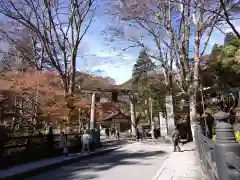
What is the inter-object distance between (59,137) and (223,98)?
16.9m

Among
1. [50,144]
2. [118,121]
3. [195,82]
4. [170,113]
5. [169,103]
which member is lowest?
[50,144]

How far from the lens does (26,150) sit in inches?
541

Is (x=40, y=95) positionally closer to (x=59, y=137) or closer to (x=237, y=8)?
(x=59, y=137)

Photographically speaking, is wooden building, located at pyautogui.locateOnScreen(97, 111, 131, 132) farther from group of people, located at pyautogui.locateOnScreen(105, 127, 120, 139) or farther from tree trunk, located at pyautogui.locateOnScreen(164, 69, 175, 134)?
tree trunk, located at pyautogui.locateOnScreen(164, 69, 175, 134)

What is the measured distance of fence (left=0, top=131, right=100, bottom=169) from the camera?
12.2 m

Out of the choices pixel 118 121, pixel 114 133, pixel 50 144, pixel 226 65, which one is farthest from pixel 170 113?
pixel 118 121

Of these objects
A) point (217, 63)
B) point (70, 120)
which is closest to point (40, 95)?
point (70, 120)

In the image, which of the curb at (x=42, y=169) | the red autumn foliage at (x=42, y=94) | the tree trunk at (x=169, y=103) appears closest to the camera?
the curb at (x=42, y=169)

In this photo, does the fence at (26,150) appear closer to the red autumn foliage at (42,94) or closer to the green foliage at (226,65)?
the red autumn foliage at (42,94)

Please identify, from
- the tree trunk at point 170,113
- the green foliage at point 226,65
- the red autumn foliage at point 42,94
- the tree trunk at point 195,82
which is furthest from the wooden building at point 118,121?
the tree trunk at point 195,82

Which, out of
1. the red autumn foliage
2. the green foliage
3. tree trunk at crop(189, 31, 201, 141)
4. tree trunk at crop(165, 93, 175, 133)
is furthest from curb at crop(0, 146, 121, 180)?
the green foliage

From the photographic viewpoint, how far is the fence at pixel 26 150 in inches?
479

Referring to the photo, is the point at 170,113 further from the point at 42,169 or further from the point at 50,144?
the point at 42,169

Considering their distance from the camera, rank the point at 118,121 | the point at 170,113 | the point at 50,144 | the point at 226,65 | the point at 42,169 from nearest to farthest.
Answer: the point at 42,169 → the point at 50,144 → the point at 226,65 → the point at 170,113 → the point at 118,121
